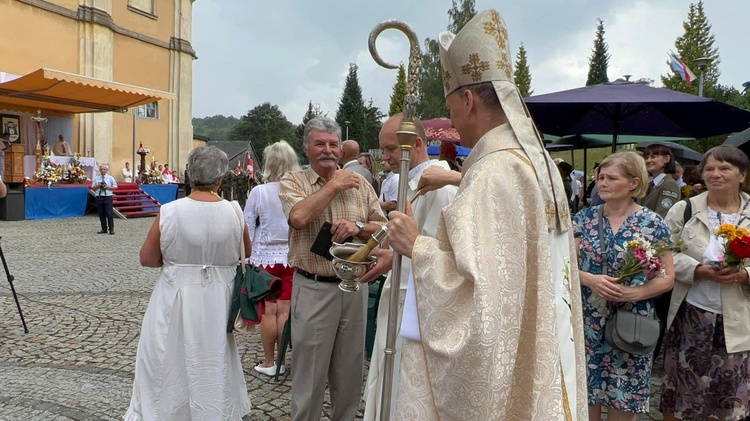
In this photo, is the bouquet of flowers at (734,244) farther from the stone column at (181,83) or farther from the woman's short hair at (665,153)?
the stone column at (181,83)

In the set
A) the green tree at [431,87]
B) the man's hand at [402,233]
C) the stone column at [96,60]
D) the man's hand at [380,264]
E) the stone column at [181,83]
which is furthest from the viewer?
the green tree at [431,87]

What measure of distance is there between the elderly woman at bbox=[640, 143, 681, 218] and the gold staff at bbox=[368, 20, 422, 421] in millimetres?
3740

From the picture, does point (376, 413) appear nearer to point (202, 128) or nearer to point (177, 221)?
point (177, 221)

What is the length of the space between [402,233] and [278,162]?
3.20m

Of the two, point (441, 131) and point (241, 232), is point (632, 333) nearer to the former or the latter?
point (241, 232)

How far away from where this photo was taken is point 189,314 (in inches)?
129

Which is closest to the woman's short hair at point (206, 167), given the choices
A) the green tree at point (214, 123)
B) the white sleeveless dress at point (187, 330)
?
the white sleeveless dress at point (187, 330)

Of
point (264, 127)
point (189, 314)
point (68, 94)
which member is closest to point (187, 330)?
point (189, 314)

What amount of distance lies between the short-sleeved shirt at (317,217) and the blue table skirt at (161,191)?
63.3ft

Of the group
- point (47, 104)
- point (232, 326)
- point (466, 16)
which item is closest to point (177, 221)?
point (232, 326)

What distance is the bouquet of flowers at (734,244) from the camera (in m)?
3.07

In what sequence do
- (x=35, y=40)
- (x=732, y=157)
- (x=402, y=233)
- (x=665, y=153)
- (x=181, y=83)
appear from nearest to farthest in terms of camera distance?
(x=402, y=233)
(x=732, y=157)
(x=665, y=153)
(x=35, y=40)
(x=181, y=83)

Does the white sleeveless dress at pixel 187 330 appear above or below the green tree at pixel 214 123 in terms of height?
below

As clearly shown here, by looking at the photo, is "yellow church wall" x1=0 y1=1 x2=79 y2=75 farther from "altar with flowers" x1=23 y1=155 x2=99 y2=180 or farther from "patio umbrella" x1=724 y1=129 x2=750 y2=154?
"patio umbrella" x1=724 y1=129 x2=750 y2=154
